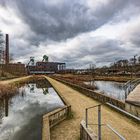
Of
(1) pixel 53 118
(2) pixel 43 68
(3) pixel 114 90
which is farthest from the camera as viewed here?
(2) pixel 43 68

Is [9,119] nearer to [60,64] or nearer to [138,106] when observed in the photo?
[138,106]

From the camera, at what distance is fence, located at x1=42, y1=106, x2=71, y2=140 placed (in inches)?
319

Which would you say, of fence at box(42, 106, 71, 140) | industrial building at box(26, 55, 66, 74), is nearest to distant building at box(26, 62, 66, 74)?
industrial building at box(26, 55, 66, 74)

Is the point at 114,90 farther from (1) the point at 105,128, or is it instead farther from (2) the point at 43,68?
(2) the point at 43,68

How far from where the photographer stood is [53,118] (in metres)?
10.0

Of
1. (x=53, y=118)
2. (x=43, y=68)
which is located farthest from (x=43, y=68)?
(x=53, y=118)

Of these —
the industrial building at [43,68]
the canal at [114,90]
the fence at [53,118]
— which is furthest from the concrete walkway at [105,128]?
the industrial building at [43,68]

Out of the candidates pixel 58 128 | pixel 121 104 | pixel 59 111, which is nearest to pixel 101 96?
pixel 121 104

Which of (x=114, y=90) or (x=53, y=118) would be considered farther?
(x=114, y=90)

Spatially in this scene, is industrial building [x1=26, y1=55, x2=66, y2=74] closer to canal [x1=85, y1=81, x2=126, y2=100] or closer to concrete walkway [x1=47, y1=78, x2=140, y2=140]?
canal [x1=85, y1=81, x2=126, y2=100]

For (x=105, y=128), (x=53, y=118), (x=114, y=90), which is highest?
(x=53, y=118)

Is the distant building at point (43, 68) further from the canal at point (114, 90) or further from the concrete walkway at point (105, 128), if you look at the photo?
the concrete walkway at point (105, 128)

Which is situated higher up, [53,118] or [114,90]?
[53,118]

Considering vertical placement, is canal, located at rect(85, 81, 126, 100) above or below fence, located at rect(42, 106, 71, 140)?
below
